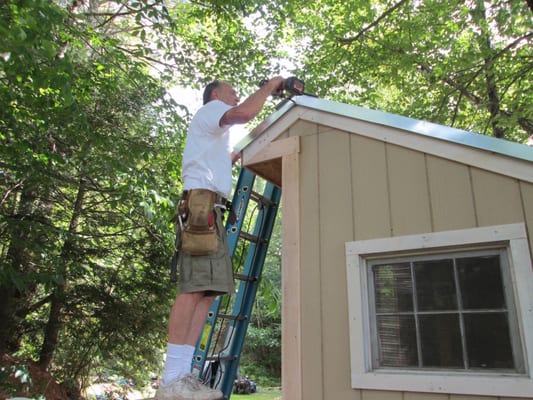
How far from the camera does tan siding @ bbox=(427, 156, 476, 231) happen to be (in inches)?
88.2

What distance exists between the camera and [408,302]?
2354 millimetres

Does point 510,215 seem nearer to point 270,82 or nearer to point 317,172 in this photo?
point 317,172

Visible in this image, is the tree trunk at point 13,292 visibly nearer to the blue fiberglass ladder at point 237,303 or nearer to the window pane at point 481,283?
the blue fiberglass ladder at point 237,303

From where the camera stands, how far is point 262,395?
1500 cm

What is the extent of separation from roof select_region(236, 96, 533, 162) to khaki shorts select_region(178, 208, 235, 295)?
3.74 ft

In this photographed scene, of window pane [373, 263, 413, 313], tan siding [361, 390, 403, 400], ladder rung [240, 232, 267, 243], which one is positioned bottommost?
tan siding [361, 390, 403, 400]

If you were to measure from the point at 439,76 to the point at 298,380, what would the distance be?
674cm

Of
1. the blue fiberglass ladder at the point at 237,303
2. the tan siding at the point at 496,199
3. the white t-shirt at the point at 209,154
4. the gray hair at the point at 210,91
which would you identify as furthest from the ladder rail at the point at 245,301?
the tan siding at the point at 496,199

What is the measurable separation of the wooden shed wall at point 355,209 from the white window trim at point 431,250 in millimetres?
44

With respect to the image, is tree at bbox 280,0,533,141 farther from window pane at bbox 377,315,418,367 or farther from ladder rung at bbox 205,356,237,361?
ladder rung at bbox 205,356,237,361

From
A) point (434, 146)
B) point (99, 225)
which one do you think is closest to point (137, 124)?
point (99, 225)

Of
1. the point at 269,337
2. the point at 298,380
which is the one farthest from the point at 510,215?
the point at 269,337

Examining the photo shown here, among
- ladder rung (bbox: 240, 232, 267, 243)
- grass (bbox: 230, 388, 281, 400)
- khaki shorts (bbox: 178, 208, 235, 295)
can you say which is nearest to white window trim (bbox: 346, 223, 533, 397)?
khaki shorts (bbox: 178, 208, 235, 295)

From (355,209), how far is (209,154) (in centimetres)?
99
